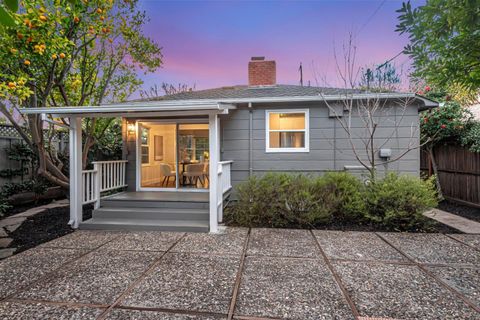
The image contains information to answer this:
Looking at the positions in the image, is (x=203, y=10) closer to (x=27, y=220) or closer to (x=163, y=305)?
(x=27, y=220)

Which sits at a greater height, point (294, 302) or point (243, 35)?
point (243, 35)

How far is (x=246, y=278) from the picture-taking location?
9.73ft

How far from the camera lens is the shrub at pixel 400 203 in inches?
187

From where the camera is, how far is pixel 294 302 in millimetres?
2477

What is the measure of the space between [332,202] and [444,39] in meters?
3.79

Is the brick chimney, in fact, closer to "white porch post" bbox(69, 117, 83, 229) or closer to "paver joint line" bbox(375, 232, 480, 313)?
"white porch post" bbox(69, 117, 83, 229)

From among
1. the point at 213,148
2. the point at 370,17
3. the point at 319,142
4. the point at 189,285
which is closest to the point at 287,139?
the point at 319,142

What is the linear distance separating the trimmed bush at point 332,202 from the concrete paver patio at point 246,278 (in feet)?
1.87

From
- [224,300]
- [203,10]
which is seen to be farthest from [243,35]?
[224,300]

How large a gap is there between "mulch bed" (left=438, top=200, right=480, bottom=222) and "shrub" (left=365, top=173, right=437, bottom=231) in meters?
1.94

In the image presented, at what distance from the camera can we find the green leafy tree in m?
1.57

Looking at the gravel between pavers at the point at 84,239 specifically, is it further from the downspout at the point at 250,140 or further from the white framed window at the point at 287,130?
the white framed window at the point at 287,130

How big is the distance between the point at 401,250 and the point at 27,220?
771 centimetres

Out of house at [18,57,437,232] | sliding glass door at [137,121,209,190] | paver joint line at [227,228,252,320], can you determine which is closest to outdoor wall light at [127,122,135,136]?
house at [18,57,437,232]
